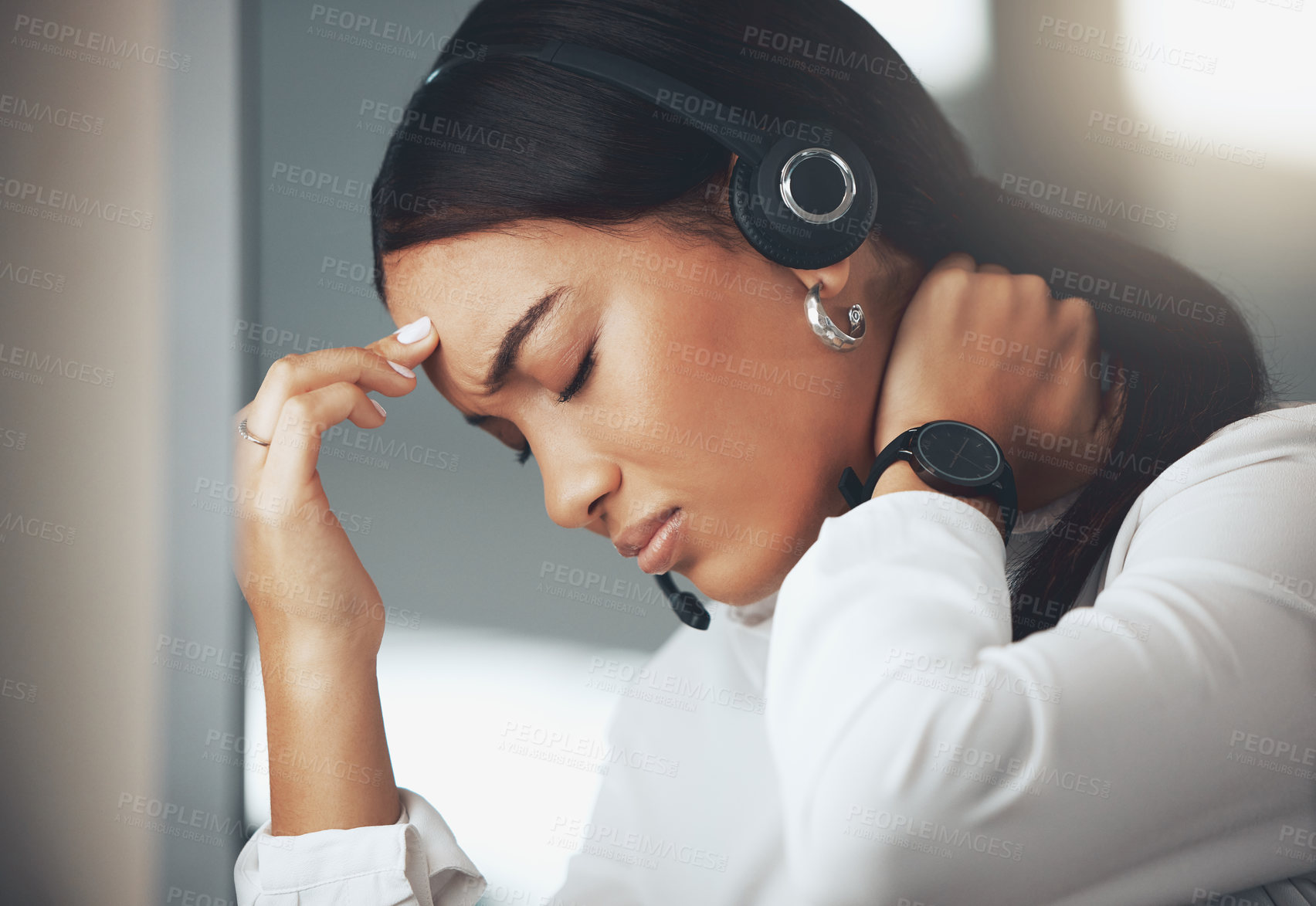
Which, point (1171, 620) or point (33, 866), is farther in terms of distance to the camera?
point (33, 866)

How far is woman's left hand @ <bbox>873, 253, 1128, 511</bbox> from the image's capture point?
73 cm

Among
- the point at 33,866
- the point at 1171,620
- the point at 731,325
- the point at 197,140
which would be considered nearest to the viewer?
the point at 1171,620

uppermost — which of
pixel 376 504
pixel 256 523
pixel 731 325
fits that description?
pixel 731 325

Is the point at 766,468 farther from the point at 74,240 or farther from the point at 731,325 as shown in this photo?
the point at 74,240

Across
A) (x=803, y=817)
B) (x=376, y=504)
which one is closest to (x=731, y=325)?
(x=803, y=817)

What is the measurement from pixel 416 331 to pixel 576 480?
8.0 inches

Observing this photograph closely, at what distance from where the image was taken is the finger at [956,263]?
809mm

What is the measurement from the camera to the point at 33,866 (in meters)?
0.84

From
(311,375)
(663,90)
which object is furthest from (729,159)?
(311,375)

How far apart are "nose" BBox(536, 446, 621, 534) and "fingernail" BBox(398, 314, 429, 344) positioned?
15 centimetres

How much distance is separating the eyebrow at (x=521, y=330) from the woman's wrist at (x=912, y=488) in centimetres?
32

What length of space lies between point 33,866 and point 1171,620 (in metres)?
1.09
